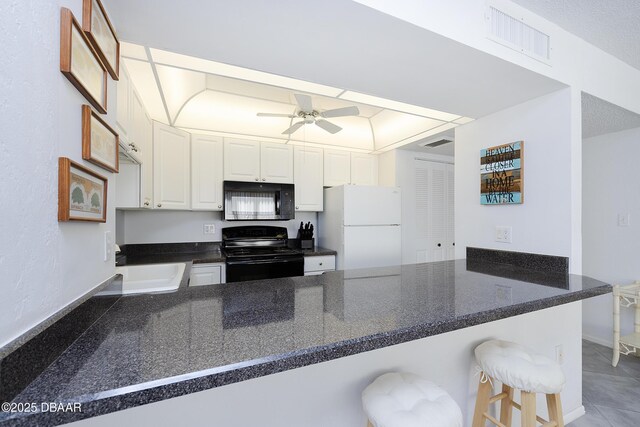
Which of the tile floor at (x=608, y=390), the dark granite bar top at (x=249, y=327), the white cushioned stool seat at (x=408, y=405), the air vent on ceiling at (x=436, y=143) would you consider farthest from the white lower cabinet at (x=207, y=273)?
the tile floor at (x=608, y=390)

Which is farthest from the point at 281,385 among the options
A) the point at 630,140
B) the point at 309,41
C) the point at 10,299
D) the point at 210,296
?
the point at 630,140

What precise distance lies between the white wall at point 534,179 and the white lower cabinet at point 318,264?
1.47 m

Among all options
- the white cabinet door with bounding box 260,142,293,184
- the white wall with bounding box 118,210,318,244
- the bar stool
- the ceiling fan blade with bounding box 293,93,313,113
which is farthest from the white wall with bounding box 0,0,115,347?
the white wall with bounding box 118,210,318,244

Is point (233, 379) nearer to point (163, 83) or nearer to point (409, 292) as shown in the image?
point (409, 292)

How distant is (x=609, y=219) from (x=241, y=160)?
12.5 feet

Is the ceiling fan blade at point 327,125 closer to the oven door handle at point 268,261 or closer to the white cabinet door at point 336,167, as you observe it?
the white cabinet door at point 336,167

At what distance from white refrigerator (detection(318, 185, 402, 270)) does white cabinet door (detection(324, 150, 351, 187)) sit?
24 cm

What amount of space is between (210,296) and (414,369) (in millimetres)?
994

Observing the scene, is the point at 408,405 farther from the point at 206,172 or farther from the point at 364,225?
the point at 206,172

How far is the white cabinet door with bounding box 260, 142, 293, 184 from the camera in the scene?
10.6 ft

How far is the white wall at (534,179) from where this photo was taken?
1.67 metres

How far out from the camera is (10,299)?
533mm

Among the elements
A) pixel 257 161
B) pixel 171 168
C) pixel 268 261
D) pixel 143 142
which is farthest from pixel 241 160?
pixel 268 261

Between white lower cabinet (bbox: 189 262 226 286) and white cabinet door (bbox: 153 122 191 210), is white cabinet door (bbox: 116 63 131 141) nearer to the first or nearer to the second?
white cabinet door (bbox: 153 122 191 210)
